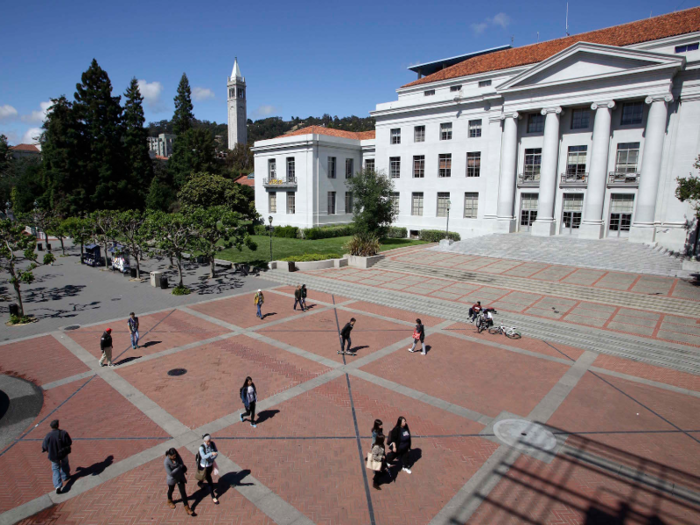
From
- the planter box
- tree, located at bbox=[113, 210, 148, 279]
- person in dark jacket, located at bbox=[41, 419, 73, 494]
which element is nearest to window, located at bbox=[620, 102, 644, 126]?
the planter box

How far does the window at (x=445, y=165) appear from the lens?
139ft

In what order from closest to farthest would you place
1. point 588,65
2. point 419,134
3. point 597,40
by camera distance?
point 588,65 < point 597,40 < point 419,134

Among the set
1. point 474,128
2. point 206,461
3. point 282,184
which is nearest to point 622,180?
point 474,128

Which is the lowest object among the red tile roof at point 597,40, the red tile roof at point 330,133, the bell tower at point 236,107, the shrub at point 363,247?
the shrub at point 363,247

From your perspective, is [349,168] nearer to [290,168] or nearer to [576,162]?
[290,168]

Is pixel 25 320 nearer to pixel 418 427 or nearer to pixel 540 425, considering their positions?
pixel 418 427

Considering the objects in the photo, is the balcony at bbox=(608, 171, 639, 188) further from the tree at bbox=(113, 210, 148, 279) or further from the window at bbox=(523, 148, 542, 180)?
the tree at bbox=(113, 210, 148, 279)

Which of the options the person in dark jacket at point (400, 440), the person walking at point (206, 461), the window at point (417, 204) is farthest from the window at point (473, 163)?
the person walking at point (206, 461)

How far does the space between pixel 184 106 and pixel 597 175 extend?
60522 millimetres

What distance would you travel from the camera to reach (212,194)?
45.2 meters

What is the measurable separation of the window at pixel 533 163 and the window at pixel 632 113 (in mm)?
Result: 6376

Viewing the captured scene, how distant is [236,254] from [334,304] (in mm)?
17085

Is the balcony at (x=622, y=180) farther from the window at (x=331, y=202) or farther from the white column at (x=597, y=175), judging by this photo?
the window at (x=331, y=202)

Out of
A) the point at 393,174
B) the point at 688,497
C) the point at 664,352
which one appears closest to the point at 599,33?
the point at 393,174
